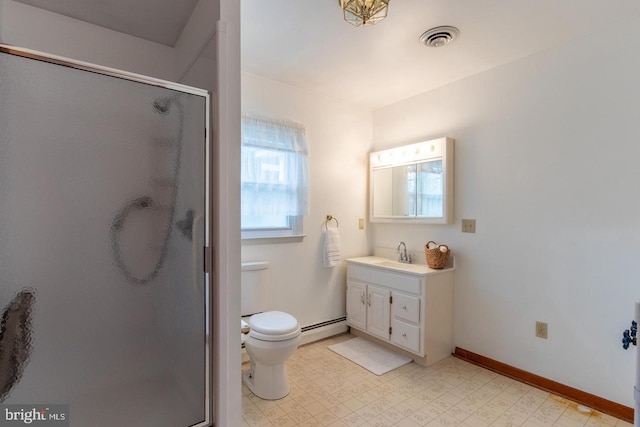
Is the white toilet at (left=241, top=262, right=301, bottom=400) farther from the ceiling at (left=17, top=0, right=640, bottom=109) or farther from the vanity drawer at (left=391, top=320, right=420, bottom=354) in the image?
the ceiling at (left=17, top=0, right=640, bottom=109)

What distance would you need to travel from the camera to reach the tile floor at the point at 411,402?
1782mm

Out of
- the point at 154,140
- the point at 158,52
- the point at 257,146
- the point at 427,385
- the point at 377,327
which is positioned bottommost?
the point at 427,385

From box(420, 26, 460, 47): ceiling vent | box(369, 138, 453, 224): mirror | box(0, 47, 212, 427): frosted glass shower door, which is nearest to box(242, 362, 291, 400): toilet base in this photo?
box(0, 47, 212, 427): frosted glass shower door

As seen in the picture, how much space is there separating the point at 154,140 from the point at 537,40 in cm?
246

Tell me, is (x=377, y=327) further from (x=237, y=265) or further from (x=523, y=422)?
(x=237, y=265)

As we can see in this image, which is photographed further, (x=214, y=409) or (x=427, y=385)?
(x=427, y=385)

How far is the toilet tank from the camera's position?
238 centimetres

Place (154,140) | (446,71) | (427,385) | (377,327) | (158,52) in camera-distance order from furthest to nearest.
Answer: (377,327) < (446,71) < (427,385) < (158,52) < (154,140)

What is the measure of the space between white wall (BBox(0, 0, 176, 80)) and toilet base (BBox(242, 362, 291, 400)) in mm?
2049

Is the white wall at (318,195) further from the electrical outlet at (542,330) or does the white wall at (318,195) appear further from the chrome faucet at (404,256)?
the electrical outlet at (542,330)

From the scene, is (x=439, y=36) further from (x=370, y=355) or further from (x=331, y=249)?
(x=370, y=355)

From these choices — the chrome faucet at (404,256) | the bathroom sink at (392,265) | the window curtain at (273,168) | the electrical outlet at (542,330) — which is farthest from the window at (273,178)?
the electrical outlet at (542,330)

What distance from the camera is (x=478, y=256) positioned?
2.53 metres

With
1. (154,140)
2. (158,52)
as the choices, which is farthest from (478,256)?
(158,52)
